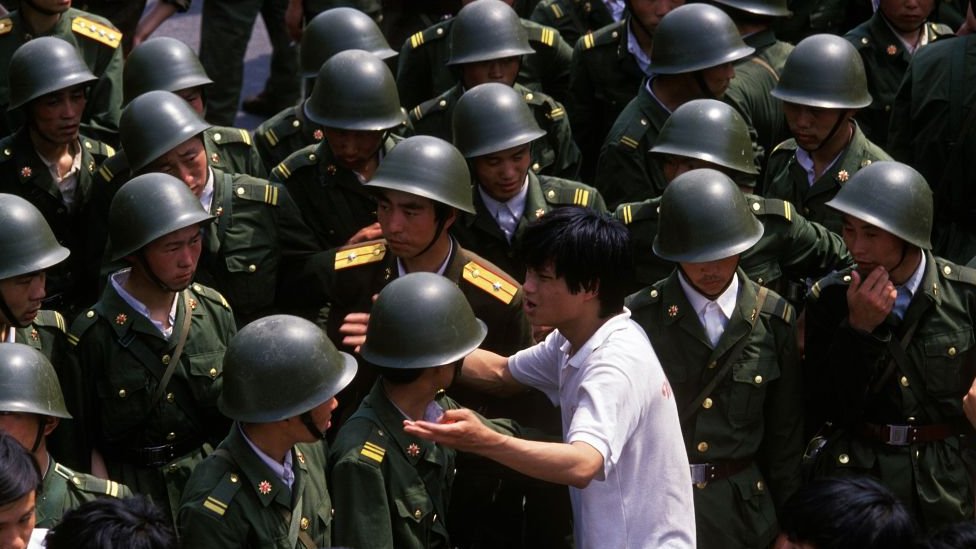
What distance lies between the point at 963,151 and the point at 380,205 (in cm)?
323

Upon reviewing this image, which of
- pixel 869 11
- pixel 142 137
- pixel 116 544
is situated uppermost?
pixel 116 544

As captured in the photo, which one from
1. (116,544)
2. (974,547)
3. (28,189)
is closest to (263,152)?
(28,189)

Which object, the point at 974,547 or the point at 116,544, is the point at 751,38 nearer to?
the point at 974,547

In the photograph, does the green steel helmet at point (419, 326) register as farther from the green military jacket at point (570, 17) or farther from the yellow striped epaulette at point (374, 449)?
the green military jacket at point (570, 17)

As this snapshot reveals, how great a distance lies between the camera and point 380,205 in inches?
290

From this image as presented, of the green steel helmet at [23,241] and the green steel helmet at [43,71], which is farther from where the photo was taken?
the green steel helmet at [43,71]

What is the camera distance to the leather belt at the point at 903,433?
6.97 metres

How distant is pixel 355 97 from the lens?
8266 mm

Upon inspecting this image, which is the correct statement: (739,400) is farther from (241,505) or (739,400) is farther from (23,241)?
(23,241)

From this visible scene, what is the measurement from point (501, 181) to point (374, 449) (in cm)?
258

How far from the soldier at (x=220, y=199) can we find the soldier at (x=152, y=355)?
36.8 inches

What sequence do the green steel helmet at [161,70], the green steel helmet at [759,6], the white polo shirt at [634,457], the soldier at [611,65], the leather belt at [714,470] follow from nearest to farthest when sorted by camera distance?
the white polo shirt at [634,457] → the leather belt at [714,470] → the green steel helmet at [161,70] → the soldier at [611,65] → the green steel helmet at [759,6]

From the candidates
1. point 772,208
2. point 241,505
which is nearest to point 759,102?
point 772,208

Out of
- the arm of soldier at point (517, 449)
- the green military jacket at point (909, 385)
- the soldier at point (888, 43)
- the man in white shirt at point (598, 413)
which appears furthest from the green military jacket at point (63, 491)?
the soldier at point (888, 43)
